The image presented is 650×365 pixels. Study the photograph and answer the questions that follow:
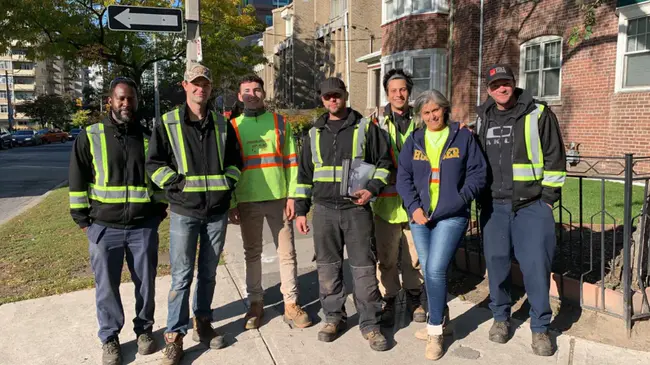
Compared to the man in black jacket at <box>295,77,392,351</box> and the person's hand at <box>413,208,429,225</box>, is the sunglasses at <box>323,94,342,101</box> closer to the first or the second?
the man in black jacket at <box>295,77,392,351</box>

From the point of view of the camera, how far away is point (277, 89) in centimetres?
4028

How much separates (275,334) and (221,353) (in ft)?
1.51

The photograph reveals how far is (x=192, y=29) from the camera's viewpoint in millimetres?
6164

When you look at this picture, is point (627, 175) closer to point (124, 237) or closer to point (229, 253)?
point (124, 237)

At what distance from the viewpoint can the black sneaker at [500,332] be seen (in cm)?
362

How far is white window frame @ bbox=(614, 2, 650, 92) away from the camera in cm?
1031

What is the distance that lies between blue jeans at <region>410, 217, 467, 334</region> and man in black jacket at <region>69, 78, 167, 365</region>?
1963mm

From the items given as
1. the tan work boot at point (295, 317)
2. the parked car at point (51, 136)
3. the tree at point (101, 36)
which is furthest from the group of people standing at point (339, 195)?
the parked car at point (51, 136)

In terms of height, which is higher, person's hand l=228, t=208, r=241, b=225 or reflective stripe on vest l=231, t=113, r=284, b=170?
reflective stripe on vest l=231, t=113, r=284, b=170

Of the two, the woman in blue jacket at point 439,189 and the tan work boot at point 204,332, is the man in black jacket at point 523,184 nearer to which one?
the woman in blue jacket at point 439,189

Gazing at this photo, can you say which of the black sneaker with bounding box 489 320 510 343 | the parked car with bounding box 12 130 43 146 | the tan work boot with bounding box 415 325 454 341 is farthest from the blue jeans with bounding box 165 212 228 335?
the parked car with bounding box 12 130 43 146

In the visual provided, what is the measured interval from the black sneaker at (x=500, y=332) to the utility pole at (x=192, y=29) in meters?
4.59

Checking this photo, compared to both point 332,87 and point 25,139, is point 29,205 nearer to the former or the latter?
point 332,87

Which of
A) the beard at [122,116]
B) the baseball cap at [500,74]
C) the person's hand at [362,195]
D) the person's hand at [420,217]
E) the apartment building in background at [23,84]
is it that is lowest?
the person's hand at [420,217]
